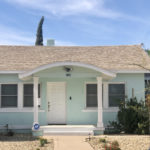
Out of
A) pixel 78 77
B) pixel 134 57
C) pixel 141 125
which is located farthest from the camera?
pixel 134 57

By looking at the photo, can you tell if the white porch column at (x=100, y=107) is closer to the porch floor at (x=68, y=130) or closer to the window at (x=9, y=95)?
the porch floor at (x=68, y=130)

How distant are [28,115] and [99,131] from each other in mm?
3611

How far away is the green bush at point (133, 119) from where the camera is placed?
39.0ft

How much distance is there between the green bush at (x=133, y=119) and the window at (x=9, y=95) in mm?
4979

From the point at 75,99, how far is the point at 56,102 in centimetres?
97

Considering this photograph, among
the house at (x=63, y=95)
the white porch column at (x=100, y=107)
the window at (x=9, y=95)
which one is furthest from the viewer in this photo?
the window at (x=9, y=95)

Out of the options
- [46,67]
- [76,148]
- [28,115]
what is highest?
[46,67]

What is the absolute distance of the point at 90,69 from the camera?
1255 cm

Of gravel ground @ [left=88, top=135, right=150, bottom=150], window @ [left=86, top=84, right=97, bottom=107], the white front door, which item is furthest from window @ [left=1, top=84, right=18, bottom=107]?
gravel ground @ [left=88, top=135, right=150, bottom=150]

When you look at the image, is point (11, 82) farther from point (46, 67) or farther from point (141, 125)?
point (141, 125)

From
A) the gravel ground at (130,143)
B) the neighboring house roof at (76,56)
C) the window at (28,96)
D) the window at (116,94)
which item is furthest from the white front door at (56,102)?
the gravel ground at (130,143)

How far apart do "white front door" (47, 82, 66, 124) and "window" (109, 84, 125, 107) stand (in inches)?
93.4

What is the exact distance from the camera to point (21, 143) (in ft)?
34.0

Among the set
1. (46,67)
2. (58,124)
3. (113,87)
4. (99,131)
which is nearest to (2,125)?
(58,124)
